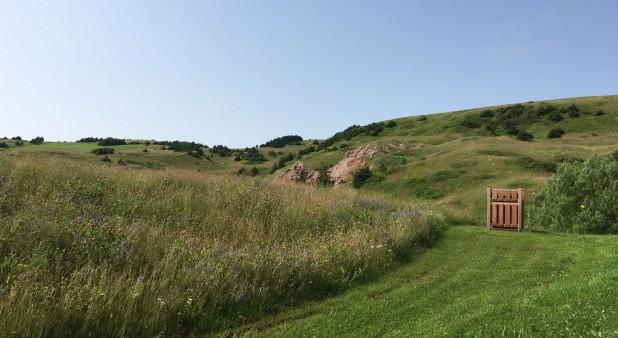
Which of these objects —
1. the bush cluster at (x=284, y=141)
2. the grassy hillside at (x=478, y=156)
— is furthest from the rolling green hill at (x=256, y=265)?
the bush cluster at (x=284, y=141)

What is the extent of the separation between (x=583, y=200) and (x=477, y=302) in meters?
18.2

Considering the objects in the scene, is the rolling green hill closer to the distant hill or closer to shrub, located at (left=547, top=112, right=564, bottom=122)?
the distant hill

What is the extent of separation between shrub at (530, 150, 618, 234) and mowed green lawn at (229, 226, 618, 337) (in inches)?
422

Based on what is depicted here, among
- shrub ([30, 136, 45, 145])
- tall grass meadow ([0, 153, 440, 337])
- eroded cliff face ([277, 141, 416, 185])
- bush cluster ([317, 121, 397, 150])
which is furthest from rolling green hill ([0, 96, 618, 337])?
shrub ([30, 136, 45, 145])

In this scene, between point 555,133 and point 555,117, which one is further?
point 555,117

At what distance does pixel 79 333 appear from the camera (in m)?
4.36

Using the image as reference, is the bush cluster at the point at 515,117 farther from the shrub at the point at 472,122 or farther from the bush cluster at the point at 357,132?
the bush cluster at the point at 357,132

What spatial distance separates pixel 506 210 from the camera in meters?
14.8

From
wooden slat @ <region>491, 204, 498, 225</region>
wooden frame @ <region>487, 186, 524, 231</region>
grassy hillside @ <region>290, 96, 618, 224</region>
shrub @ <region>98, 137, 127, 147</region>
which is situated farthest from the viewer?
shrub @ <region>98, 137, 127, 147</region>

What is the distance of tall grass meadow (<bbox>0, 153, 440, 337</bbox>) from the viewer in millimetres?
4652

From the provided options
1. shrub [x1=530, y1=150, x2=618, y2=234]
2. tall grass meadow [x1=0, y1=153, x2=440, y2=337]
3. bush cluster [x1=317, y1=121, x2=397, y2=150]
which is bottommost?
shrub [x1=530, y1=150, x2=618, y2=234]

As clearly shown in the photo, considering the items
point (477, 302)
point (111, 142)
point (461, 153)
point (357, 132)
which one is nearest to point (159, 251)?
point (477, 302)

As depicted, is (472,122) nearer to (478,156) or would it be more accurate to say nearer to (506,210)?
(478,156)

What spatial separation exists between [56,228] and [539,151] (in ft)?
163
